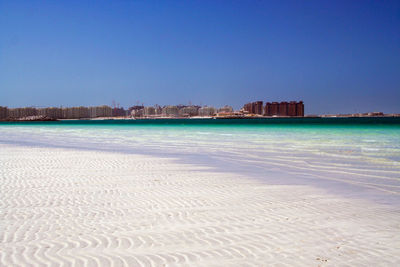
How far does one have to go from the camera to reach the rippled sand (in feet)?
14.4

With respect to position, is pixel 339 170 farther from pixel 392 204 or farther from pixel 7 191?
pixel 7 191

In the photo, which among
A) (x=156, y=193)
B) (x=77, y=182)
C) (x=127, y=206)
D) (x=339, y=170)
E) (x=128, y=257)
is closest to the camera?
(x=128, y=257)

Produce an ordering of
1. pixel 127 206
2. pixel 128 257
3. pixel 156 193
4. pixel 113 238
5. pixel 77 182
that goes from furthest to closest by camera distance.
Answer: pixel 77 182 < pixel 156 193 < pixel 127 206 < pixel 113 238 < pixel 128 257

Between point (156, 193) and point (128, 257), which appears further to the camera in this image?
point (156, 193)

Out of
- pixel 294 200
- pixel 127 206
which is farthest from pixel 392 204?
pixel 127 206

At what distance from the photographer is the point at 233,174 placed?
10.8 m

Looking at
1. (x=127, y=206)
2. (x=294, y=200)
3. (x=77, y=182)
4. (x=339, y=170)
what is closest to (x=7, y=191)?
(x=77, y=182)

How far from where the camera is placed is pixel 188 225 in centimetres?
564

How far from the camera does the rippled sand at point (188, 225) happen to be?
438cm

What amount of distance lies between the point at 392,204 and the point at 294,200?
188 cm

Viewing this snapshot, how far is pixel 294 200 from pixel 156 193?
303 cm

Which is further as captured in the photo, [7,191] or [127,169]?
[127,169]

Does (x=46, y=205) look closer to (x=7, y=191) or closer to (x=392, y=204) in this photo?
(x=7, y=191)

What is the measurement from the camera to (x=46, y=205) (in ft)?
22.6
